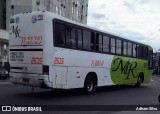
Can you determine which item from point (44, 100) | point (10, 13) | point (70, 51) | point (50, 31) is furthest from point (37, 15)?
point (10, 13)

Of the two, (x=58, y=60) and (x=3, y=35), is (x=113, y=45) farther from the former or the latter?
(x=3, y=35)

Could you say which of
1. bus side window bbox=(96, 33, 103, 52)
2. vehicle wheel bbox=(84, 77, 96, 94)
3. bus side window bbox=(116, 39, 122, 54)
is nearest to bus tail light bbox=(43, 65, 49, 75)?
vehicle wheel bbox=(84, 77, 96, 94)

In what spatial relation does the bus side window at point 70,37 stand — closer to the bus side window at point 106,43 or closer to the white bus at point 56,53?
the white bus at point 56,53

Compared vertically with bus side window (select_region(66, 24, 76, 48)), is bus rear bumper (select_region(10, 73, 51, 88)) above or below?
below

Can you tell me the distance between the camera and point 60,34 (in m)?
15.1

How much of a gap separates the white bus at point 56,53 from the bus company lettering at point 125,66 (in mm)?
1320

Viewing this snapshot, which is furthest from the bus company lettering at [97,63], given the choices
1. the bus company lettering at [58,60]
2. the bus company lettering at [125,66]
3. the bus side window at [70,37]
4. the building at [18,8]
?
the building at [18,8]

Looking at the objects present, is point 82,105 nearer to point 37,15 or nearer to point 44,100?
point 44,100

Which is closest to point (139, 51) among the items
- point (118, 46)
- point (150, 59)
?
point (150, 59)

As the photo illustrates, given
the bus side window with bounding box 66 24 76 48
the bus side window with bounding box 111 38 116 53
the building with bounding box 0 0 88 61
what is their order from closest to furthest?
the bus side window with bounding box 66 24 76 48 < the bus side window with bounding box 111 38 116 53 < the building with bounding box 0 0 88 61

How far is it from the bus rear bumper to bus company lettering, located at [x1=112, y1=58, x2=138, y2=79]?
6.67m

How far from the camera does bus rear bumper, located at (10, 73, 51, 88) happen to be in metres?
14.1

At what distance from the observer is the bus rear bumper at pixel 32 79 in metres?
14.1

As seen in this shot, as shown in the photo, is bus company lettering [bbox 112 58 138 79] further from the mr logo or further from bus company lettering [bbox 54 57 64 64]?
the mr logo
